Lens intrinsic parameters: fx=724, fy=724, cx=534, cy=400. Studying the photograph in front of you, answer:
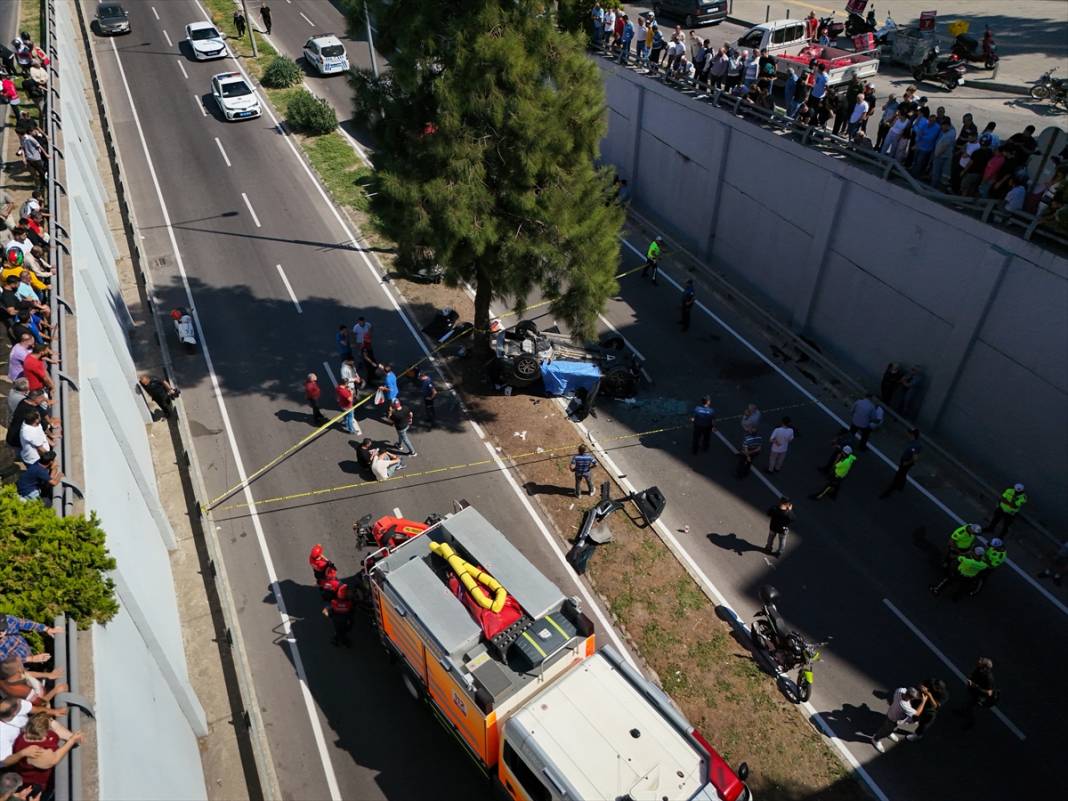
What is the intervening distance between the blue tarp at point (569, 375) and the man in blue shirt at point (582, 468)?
2.75 meters

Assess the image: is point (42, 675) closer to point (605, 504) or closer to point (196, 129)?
point (605, 504)

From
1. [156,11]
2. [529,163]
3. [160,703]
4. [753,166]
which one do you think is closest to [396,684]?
[160,703]

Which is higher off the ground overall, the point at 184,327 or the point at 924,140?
the point at 924,140

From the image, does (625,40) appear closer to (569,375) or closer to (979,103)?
(979,103)

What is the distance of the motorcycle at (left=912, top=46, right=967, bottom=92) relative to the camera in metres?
26.2

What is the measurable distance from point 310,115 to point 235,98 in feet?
12.7

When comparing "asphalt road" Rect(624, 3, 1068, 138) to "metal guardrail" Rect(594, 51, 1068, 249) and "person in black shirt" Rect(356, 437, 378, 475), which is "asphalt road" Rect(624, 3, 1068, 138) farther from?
"person in black shirt" Rect(356, 437, 378, 475)

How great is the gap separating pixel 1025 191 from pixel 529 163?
33.2 feet

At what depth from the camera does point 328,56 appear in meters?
36.8

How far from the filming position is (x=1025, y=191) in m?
14.8

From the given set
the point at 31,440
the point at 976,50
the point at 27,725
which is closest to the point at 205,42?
the point at 31,440

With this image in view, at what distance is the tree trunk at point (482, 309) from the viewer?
670 inches

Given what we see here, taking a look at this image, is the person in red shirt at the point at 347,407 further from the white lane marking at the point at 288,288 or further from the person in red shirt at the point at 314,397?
the white lane marking at the point at 288,288

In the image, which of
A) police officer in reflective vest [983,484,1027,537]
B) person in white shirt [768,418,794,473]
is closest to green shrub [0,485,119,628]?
person in white shirt [768,418,794,473]
